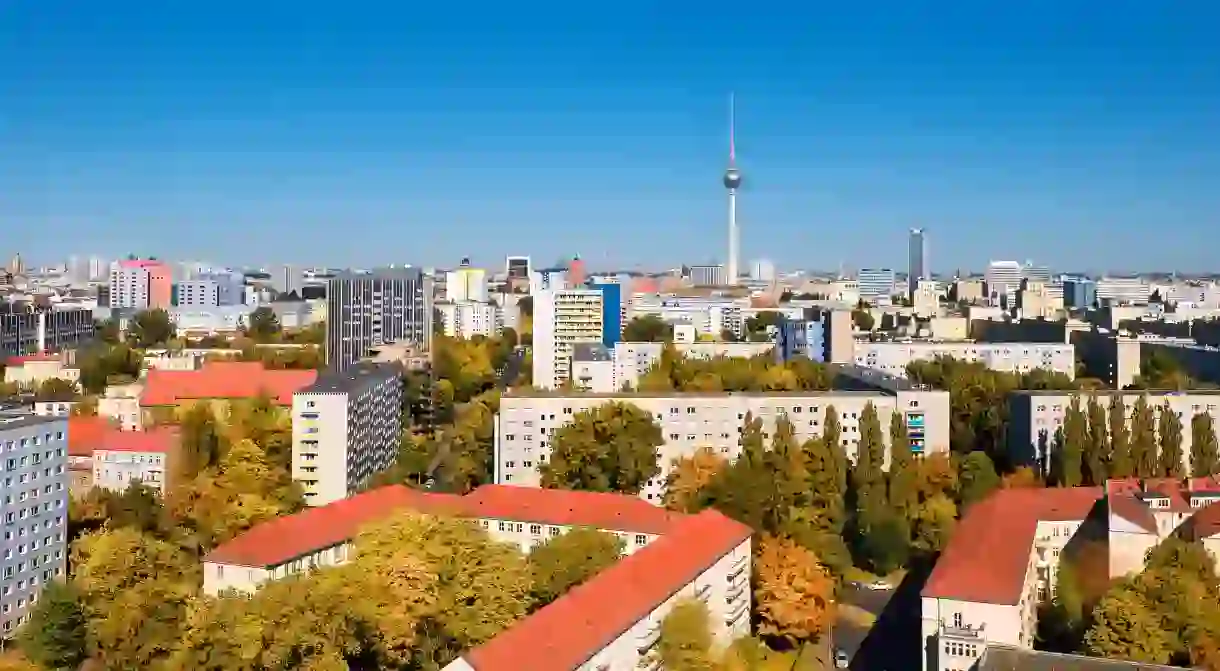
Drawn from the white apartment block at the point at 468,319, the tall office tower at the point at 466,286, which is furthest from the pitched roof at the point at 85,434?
the tall office tower at the point at 466,286

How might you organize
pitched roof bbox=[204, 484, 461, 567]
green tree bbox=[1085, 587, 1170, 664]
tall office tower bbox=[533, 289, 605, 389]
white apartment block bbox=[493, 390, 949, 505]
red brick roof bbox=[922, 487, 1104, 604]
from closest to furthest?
green tree bbox=[1085, 587, 1170, 664]
red brick roof bbox=[922, 487, 1104, 604]
pitched roof bbox=[204, 484, 461, 567]
white apartment block bbox=[493, 390, 949, 505]
tall office tower bbox=[533, 289, 605, 389]

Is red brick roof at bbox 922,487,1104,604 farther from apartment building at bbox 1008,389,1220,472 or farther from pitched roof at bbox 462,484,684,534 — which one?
apartment building at bbox 1008,389,1220,472

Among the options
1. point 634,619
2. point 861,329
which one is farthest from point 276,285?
point 634,619

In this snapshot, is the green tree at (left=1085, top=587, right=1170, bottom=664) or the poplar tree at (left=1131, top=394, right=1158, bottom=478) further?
the poplar tree at (left=1131, top=394, right=1158, bottom=478)

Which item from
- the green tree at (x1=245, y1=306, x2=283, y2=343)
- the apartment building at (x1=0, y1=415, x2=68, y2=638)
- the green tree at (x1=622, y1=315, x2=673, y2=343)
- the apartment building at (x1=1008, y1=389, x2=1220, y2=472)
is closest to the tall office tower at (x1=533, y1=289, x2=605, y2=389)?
the green tree at (x1=622, y1=315, x2=673, y2=343)

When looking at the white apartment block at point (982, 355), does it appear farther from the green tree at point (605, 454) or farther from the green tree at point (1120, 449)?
the green tree at point (605, 454)

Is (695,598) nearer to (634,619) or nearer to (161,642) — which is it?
(634,619)
